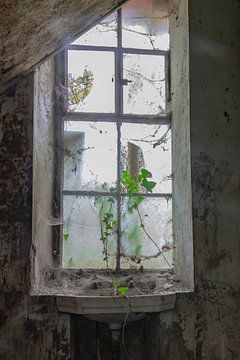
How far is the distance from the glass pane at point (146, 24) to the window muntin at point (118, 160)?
0.11ft

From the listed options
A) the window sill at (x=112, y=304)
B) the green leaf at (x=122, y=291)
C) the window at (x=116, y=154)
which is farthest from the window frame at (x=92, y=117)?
the window sill at (x=112, y=304)

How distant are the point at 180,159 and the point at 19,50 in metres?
0.80

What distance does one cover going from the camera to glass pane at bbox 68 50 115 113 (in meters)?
2.11

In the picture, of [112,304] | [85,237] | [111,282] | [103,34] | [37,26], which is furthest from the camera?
[103,34]

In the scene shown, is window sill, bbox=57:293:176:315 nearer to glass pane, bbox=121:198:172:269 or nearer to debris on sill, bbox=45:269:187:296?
debris on sill, bbox=45:269:187:296

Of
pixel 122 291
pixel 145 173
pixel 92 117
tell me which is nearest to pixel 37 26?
pixel 92 117

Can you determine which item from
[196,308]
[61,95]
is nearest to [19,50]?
[61,95]

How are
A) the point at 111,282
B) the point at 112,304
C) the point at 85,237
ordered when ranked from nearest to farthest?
the point at 112,304
the point at 111,282
the point at 85,237

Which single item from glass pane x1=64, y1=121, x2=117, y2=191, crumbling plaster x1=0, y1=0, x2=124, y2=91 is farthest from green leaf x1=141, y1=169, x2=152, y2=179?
crumbling plaster x1=0, y1=0, x2=124, y2=91

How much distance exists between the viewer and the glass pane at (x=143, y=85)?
213 cm

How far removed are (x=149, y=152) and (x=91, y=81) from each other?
0.41 meters

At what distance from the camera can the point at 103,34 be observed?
214cm

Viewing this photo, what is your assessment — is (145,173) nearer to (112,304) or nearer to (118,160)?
(118,160)

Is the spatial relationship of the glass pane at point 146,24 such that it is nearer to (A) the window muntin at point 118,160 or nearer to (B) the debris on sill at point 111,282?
(A) the window muntin at point 118,160
